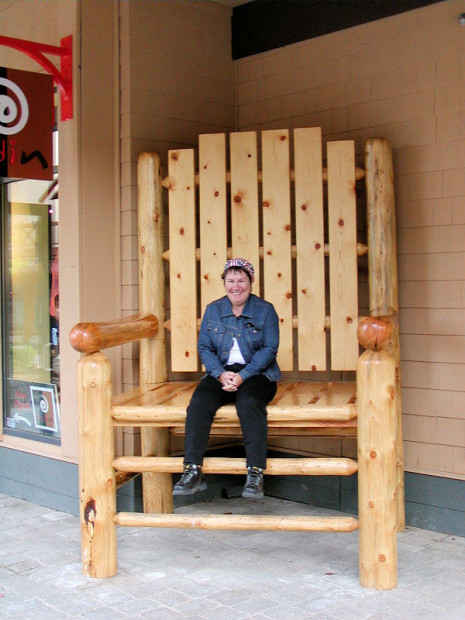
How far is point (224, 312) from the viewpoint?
4270 mm

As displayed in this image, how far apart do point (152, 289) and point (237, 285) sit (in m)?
0.74

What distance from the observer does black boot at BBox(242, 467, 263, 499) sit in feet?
12.3

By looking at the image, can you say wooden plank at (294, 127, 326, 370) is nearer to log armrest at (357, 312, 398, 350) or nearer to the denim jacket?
the denim jacket

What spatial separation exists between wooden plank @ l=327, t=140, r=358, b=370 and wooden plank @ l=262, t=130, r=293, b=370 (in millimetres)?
248

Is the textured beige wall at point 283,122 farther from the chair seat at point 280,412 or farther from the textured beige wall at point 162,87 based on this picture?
the chair seat at point 280,412

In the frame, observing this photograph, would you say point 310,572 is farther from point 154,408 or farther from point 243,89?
point 243,89

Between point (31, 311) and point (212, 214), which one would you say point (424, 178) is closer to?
point (212, 214)

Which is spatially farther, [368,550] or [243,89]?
[243,89]

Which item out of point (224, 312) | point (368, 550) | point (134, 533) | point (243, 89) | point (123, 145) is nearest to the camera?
point (368, 550)

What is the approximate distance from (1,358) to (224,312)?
198cm

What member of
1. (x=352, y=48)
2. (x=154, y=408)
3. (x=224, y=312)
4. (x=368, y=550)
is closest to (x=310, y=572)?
(x=368, y=550)

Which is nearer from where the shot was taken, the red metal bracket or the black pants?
the black pants

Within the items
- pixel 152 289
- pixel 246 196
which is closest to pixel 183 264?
pixel 152 289

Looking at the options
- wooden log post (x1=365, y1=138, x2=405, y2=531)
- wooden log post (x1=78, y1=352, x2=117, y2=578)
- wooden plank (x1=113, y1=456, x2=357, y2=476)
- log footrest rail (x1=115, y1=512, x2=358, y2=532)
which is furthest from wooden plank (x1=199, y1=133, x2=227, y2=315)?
log footrest rail (x1=115, y1=512, x2=358, y2=532)
